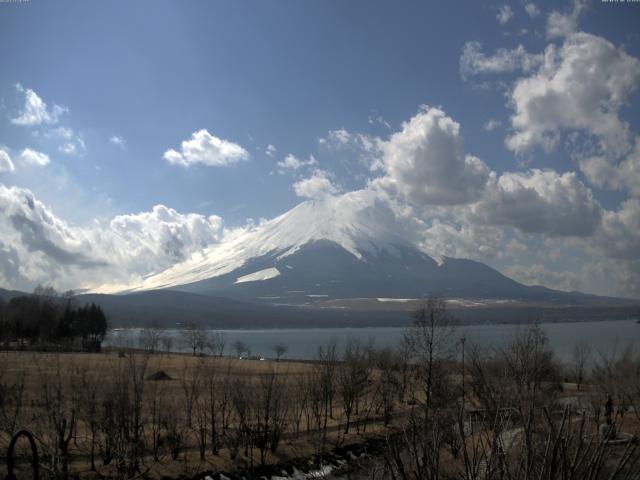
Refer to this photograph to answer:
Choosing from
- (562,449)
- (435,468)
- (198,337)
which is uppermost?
(562,449)

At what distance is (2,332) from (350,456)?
8493 cm

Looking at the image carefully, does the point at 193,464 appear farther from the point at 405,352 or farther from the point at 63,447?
the point at 405,352

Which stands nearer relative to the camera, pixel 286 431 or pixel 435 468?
pixel 435 468

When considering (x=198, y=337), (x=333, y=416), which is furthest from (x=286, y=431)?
(x=198, y=337)

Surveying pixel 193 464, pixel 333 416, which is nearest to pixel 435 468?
pixel 193 464

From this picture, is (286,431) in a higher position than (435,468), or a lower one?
lower

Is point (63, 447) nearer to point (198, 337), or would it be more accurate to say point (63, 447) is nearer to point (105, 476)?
point (105, 476)

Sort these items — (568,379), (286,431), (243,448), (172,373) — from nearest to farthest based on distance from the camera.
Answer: (243,448)
(286,431)
(568,379)
(172,373)

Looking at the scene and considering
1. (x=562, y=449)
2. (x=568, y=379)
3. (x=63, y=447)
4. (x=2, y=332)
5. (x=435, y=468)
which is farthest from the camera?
(x=2, y=332)

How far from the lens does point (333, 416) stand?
45.2 meters

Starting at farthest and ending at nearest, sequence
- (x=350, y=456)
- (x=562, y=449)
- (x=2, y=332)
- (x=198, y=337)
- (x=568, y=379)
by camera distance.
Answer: (x=198, y=337) → (x=2, y=332) → (x=568, y=379) → (x=350, y=456) → (x=562, y=449)

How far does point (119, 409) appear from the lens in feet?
92.7

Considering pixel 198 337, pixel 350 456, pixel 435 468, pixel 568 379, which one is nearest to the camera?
pixel 435 468

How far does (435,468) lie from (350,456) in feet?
94.6
